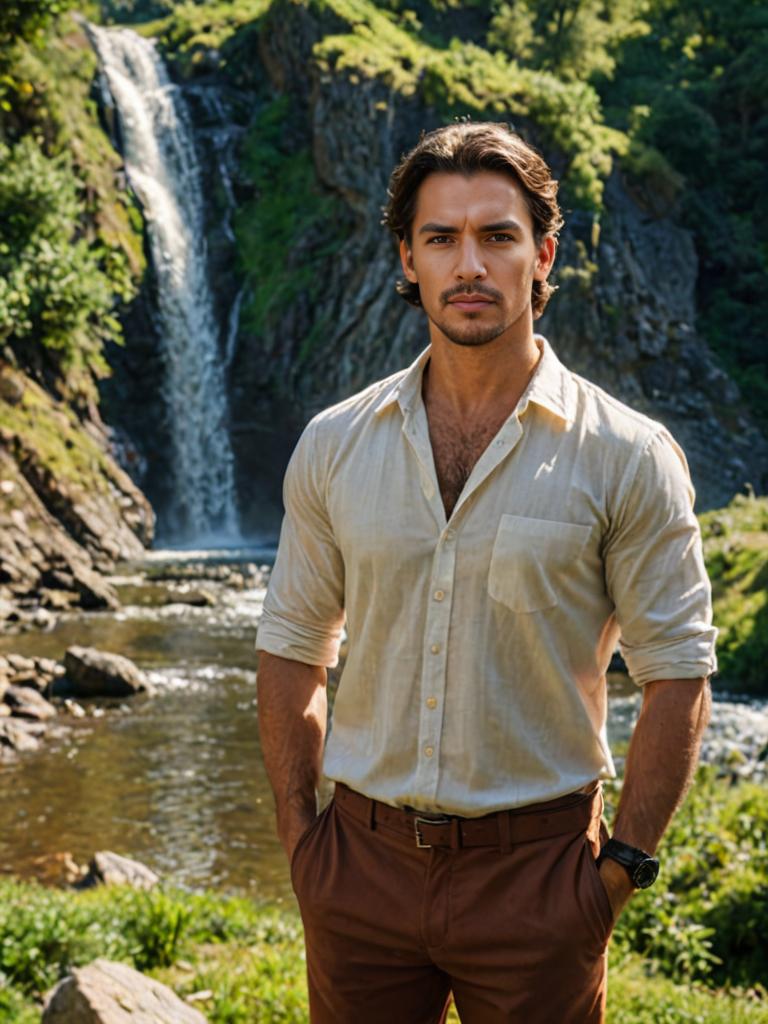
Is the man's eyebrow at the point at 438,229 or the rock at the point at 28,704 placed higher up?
the man's eyebrow at the point at 438,229

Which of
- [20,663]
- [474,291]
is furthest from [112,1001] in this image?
[20,663]

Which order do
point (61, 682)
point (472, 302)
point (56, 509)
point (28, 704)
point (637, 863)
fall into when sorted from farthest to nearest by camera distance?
1. point (56, 509)
2. point (61, 682)
3. point (28, 704)
4. point (472, 302)
5. point (637, 863)

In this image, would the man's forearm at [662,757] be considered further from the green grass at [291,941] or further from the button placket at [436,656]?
the green grass at [291,941]

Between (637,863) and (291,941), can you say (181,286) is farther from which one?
(637,863)

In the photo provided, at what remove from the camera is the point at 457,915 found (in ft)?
8.38

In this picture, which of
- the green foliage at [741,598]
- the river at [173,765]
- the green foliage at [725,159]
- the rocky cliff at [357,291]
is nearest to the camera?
the river at [173,765]

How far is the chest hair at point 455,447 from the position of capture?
2.75 m

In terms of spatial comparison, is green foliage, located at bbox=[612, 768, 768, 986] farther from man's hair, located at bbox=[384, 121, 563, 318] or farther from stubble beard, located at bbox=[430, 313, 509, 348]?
man's hair, located at bbox=[384, 121, 563, 318]

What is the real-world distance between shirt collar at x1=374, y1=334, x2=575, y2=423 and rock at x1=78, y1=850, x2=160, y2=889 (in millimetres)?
5756

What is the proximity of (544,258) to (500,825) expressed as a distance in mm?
1366

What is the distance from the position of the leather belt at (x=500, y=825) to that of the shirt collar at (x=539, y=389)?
34.1 inches

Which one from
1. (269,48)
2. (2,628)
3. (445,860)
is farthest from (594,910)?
(269,48)

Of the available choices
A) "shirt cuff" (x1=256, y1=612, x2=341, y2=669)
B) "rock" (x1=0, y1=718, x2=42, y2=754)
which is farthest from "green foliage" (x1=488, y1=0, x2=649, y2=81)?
"shirt cuff" (x1=256, y1=612, x2=341, y2=669)

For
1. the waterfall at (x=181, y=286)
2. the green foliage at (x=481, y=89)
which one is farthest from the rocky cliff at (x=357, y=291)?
the waterfall at (x=181, y=286)
